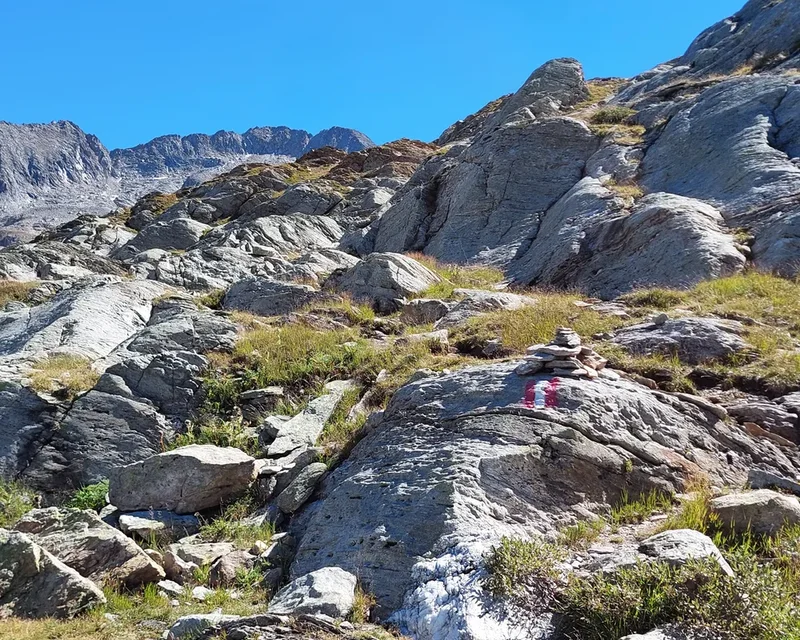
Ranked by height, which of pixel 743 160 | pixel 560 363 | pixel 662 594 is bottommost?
pixel 662 594

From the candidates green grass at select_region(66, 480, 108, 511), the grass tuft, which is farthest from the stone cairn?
the grass tuft

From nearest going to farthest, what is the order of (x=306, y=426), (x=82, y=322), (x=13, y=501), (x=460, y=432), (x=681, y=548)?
(x=681, y=548) → (x=460, y=432) → (x=13, y=501) → (x=306, y=426) → (x=82, y=322)

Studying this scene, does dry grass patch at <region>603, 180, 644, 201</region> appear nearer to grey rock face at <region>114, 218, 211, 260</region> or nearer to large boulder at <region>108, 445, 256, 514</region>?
large boulder at <region>108, 445, 256, 514</region>

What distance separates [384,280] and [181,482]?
1010 cm

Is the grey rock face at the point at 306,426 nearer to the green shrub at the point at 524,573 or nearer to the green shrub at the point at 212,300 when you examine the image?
the green shrub at the point at 524,573

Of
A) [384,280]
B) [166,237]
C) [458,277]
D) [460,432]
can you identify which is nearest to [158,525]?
[460,432]

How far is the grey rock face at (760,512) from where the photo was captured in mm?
4656

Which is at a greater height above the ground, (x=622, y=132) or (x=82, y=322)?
(x=622, y=132)

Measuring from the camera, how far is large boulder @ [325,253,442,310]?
1609 centimetres

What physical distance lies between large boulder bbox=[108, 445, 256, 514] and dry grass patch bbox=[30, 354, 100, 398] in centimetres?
313

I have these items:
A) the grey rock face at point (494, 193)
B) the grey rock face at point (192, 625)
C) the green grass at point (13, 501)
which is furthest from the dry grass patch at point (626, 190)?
the grey rock face at point (192, 625)

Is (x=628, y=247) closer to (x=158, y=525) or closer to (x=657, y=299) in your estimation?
(x=657, y=299)

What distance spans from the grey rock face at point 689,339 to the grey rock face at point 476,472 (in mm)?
1671

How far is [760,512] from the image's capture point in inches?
186
